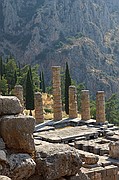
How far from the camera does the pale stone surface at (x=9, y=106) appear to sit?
6.15 m

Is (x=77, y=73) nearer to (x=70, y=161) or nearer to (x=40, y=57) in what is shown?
(x=40, y=57)

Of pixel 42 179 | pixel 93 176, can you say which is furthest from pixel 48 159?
Answer: pixel 93 176

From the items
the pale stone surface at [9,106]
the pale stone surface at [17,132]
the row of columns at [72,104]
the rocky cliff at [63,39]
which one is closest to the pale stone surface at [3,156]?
the pale stone surface at [17,132]

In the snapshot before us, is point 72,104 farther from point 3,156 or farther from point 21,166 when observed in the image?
point 3,156

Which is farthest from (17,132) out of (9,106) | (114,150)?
(114,150)

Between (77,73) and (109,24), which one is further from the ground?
(109,24)

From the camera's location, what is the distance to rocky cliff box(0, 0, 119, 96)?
92.5 m

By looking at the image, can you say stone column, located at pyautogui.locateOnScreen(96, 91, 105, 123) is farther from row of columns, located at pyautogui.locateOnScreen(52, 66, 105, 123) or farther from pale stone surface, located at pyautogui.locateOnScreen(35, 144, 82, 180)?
pale stone surface, located at pyautogui.locateOnScreen(35, 144, 82, 180)

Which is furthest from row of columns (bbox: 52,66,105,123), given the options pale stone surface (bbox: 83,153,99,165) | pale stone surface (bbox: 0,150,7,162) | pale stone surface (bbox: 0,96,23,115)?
pale stone surface (bbox: 0,150,7,162)

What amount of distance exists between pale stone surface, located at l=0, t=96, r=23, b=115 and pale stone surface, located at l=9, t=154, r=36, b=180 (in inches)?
29.8

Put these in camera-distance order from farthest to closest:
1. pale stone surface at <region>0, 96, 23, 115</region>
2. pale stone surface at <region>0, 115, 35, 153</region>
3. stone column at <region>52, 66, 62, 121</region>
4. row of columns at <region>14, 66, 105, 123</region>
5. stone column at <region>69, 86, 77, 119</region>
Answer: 1. stone column at <region>69, 86, 77, 119</region>
2. stone column at <region>52, 66, 62, 121</region>
3. row of columns at <region>14, 66, 105, 123</region>
4. pale stone surface at <region>0, 96, 23, 115</region>
5. pale stone surface at <region>0, 115, 35, 153</region>

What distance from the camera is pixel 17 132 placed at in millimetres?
6039

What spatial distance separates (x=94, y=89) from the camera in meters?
90.1

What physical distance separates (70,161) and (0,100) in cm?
159
